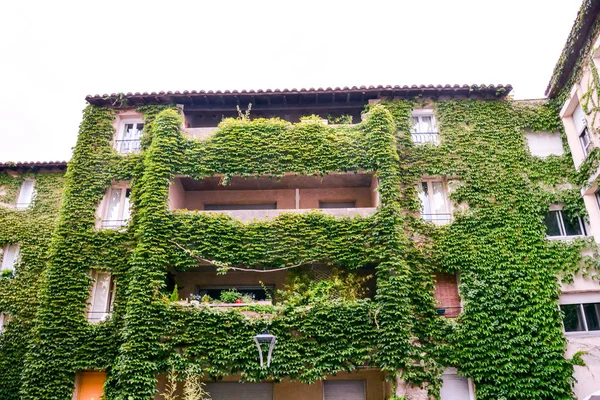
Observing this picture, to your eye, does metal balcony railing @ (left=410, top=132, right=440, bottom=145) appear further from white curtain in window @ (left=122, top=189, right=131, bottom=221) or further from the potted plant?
white curtain in window @ (left=122, top=189, right=131, bottom=221)

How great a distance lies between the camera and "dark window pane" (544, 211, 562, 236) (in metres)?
16.9

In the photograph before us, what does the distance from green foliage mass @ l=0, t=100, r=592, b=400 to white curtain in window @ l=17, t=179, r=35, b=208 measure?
4.35 metres

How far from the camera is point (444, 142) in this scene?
18547 millimetres

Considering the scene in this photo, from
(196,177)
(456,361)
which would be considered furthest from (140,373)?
(456,361)

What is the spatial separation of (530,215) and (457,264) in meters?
3.41

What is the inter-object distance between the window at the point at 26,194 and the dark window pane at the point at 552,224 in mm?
23171

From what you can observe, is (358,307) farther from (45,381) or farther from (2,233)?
(2,233)

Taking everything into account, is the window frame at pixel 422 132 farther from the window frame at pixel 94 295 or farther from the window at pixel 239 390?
the window frame at pixel 94 295

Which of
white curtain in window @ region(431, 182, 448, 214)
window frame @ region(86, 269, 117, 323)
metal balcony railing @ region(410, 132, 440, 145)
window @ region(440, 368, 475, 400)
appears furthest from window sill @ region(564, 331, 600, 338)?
window frame @ region(86, 269, 117, 323)

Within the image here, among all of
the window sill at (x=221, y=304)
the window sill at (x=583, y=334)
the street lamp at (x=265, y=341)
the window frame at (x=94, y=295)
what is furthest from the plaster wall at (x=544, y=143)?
the window frame at (x=94, y=295)

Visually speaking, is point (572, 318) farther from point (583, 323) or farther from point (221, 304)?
point (221, 304)

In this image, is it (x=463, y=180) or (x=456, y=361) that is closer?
(x=456, y=361)

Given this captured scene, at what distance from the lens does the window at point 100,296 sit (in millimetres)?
17016

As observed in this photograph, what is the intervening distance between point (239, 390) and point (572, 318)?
1244 centimetres
